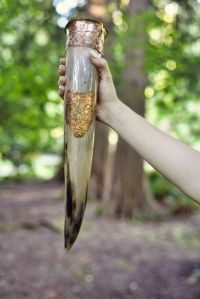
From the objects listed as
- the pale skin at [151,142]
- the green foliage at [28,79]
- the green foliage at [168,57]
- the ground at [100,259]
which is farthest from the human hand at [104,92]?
the green foliage at [168,57]

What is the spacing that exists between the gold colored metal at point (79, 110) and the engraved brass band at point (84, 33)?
0.24m

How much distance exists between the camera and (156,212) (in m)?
8.05

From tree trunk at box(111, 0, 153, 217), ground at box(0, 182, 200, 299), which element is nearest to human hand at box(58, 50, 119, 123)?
ground at box(0, 182, 200, 299)

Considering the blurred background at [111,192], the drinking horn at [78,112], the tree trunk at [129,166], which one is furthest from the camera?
the tree trunk at [129,166]

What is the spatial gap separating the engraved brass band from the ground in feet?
9.45

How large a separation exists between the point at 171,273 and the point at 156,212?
333 centimetres

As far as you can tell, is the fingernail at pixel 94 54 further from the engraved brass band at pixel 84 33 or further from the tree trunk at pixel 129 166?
the tree trunk at pixel 129 166

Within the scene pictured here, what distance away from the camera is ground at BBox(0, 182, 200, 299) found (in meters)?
Result: 4.10

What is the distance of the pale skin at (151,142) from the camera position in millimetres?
1581

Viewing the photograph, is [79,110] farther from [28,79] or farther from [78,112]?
[28,79]

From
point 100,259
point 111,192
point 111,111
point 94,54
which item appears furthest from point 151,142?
point 111,192

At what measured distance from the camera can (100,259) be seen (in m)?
5.22

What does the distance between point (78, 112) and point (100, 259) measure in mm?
3843

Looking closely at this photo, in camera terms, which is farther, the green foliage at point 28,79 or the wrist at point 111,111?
the green foliage at point 28,79
